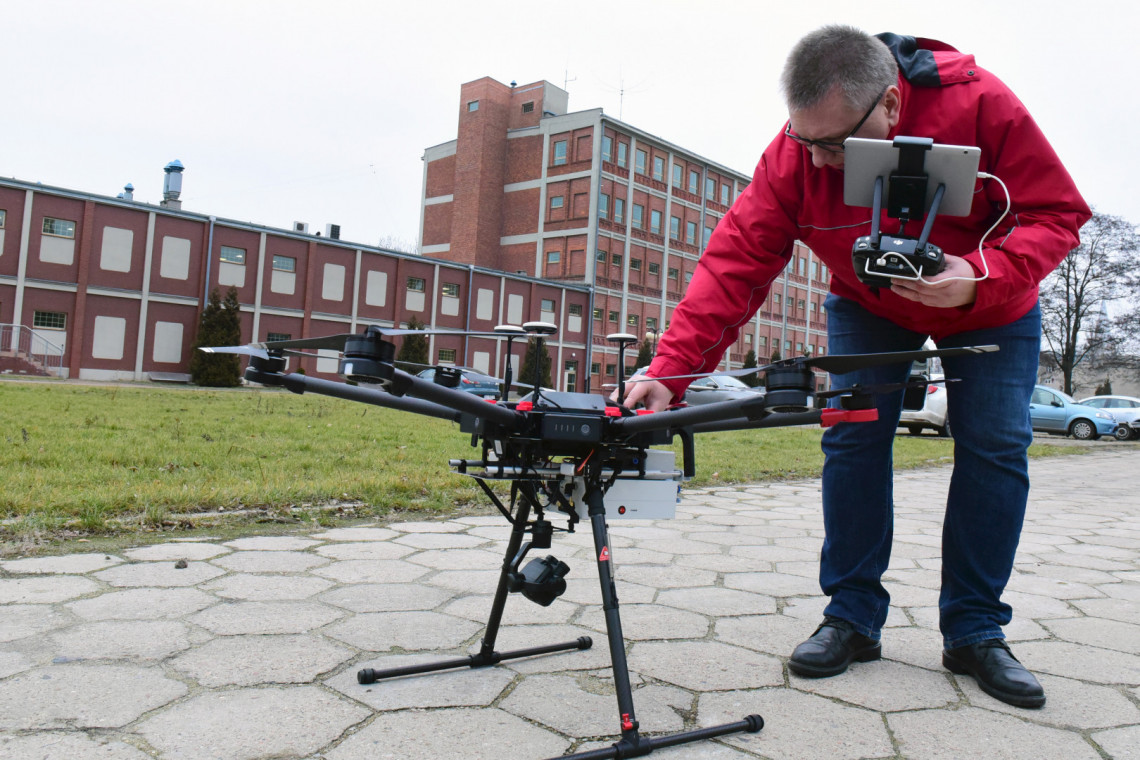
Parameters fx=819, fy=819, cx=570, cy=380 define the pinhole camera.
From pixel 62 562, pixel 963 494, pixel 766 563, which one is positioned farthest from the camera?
pixel 766 563

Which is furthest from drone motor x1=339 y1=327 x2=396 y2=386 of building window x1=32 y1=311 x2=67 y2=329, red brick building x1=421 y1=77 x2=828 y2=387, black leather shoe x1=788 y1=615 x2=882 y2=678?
red brick building x1=421 y1=77 x2=828 y2=387

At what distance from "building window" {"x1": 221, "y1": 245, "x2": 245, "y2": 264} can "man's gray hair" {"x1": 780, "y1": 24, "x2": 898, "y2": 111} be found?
3373cm

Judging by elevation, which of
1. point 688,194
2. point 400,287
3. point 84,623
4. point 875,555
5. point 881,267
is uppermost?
point 688,194

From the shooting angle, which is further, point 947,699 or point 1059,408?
point 1059,408

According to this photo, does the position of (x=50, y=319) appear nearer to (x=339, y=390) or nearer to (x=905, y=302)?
(x=339, y=390)

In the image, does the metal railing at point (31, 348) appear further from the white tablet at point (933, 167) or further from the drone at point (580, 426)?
the white tablet at point (933, 167)

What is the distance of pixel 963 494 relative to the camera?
230 centimetres

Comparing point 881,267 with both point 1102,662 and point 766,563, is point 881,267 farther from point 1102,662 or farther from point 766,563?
point 766,563

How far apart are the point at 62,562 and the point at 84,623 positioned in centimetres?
81

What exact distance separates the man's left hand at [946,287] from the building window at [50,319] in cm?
3310

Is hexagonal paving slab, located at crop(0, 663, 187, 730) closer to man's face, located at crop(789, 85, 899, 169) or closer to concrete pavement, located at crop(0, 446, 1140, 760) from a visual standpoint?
concrete pavement, located at crop(0, 446, 1140, 760)

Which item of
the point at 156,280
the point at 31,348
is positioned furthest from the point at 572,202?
the point at 31,348

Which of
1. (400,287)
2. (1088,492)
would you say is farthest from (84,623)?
(400,287)

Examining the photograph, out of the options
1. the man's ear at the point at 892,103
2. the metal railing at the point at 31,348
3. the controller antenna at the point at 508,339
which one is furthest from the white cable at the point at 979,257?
the metal railing at the point at 31,348
